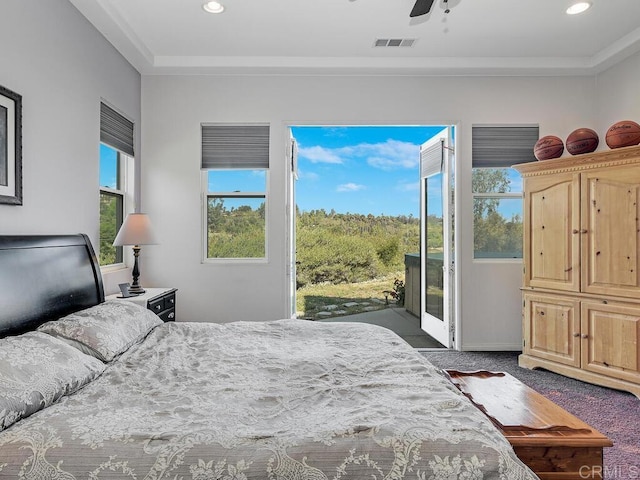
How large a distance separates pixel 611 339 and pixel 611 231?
836 millimetres

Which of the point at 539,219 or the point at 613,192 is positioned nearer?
the point at 613,192

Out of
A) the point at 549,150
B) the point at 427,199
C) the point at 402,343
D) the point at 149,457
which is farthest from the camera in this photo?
the point at 427,199

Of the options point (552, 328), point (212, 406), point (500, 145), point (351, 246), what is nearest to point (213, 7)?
point (212, 406)

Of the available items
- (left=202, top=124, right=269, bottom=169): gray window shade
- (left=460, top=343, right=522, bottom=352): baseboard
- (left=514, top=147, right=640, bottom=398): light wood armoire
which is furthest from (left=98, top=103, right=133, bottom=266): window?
(left=514, top=147, right=640, bottom=398): light wood armoire

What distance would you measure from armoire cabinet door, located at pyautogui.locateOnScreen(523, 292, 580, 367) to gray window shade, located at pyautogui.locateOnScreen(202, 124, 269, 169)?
2.85 meters

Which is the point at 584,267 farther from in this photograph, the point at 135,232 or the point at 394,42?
the point at 135,232

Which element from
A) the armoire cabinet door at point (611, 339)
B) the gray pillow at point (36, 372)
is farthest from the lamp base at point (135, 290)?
the armoire cabinet door at point (611, 339)

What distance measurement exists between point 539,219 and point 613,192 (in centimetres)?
60

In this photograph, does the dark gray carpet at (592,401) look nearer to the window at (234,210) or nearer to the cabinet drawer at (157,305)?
the window at (234,210)

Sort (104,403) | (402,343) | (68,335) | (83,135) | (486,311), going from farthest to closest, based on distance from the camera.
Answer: (486,311) < (83,135) < (402,343) < (68,335) < (104,403)

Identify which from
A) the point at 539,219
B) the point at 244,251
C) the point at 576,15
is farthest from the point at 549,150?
the point at 244,251

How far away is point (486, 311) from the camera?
13.9 feet

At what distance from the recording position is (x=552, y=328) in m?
3.59

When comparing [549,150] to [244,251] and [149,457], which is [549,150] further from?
[149,457]
